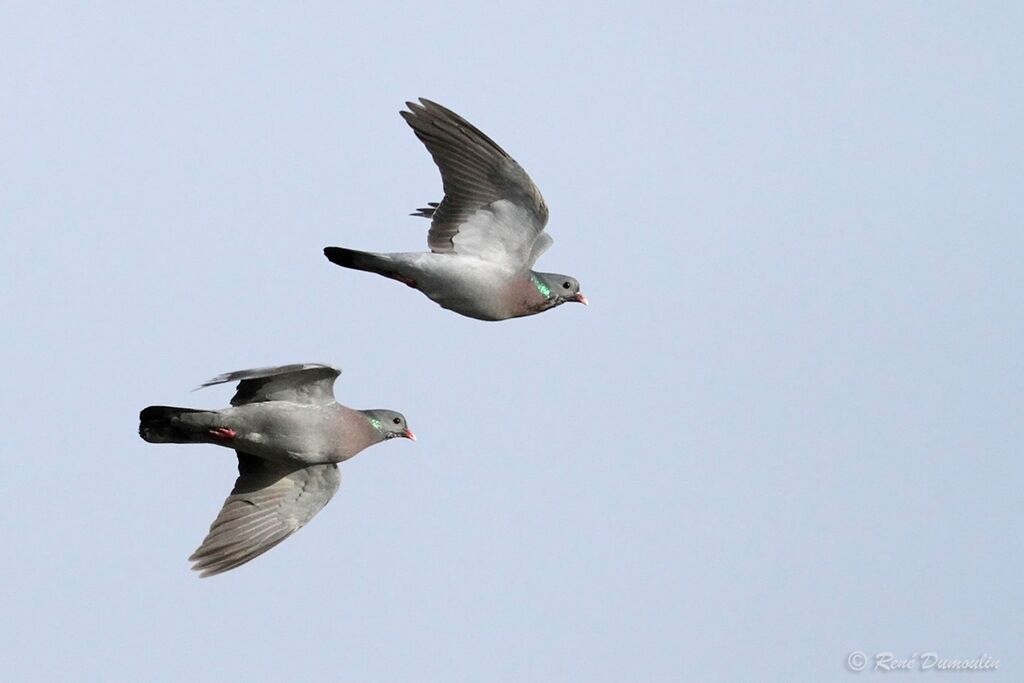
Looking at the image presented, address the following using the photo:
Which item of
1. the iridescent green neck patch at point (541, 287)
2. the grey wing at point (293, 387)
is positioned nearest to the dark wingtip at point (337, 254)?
the grey wing at point (293, 387)

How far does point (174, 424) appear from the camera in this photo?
15625 mm

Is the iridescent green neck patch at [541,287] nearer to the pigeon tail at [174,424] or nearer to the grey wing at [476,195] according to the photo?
the grey wing at [476,195]

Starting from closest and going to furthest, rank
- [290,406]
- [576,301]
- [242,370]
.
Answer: [242,370] < [290,406] < [576,301]

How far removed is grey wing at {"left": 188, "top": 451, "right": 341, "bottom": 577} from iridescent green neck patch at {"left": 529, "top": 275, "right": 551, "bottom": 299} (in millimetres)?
2450

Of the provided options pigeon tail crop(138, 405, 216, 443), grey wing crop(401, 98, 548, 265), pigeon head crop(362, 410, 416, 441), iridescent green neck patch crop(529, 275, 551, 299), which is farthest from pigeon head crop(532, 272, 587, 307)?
pigeon tail crop(138, 405, 216, 443)

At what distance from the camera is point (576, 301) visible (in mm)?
17078

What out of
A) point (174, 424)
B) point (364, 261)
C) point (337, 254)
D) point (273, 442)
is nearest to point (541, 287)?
point (364, 261)

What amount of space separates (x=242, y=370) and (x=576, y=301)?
3.91m

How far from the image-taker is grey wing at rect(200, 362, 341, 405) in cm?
1541

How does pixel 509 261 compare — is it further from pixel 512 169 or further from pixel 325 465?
pixel 325 465

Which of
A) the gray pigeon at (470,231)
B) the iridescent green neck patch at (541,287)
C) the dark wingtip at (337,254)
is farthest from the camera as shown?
the iridescent green neck patch at (541,287)

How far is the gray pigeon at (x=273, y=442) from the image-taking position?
51.2ft

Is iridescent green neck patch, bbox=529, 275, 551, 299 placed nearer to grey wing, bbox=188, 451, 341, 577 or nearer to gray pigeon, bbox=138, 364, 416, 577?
gray pigeon, bbox=138, 364, 416, 577

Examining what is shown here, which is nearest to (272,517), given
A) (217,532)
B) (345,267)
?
(217,532)
